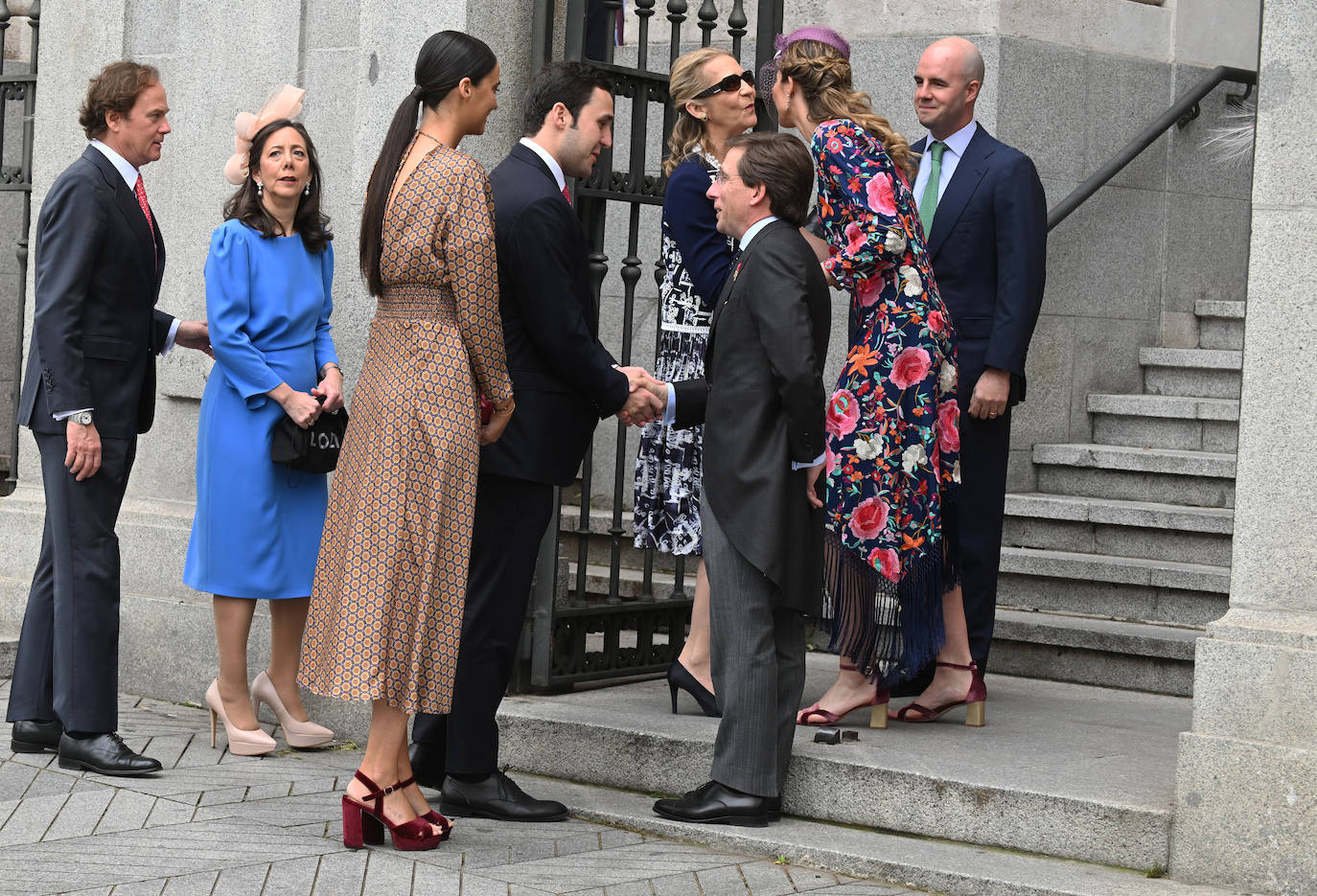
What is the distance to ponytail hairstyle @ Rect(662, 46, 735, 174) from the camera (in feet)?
19.0

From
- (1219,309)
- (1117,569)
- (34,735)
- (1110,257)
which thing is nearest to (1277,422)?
(1117,569)

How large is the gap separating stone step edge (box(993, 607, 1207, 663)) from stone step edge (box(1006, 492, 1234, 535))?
48 centimetres

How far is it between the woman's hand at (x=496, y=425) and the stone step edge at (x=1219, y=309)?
478cm

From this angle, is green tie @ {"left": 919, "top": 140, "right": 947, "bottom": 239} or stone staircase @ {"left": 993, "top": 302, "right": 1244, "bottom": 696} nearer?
green tie @ {"left": 919, "top": 140, "right": 947, "bottom": 239}

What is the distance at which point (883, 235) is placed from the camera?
5312mm

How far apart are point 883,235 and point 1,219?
300 inches

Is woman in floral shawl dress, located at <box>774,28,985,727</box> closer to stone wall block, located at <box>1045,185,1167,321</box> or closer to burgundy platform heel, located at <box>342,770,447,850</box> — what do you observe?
burgundy platform heel, located at <box>342,770,447,850</box>

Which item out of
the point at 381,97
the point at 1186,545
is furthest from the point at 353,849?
the point at 1186,545

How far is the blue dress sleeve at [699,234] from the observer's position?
5.70 metres

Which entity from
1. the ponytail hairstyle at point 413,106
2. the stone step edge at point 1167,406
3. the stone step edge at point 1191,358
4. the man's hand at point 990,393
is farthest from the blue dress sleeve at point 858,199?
the stone step edge at point 1191,358

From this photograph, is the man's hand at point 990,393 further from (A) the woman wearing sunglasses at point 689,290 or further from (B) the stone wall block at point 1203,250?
(B) the stone wall block at point 1203,250

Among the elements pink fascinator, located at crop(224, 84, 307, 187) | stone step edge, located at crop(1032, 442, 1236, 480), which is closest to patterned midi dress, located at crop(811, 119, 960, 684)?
pink fascinator, located at crop(224, 84, 307, 187)

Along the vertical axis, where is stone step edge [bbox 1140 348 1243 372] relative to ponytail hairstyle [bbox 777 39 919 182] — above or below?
below

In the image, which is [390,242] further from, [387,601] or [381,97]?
[381,97]
